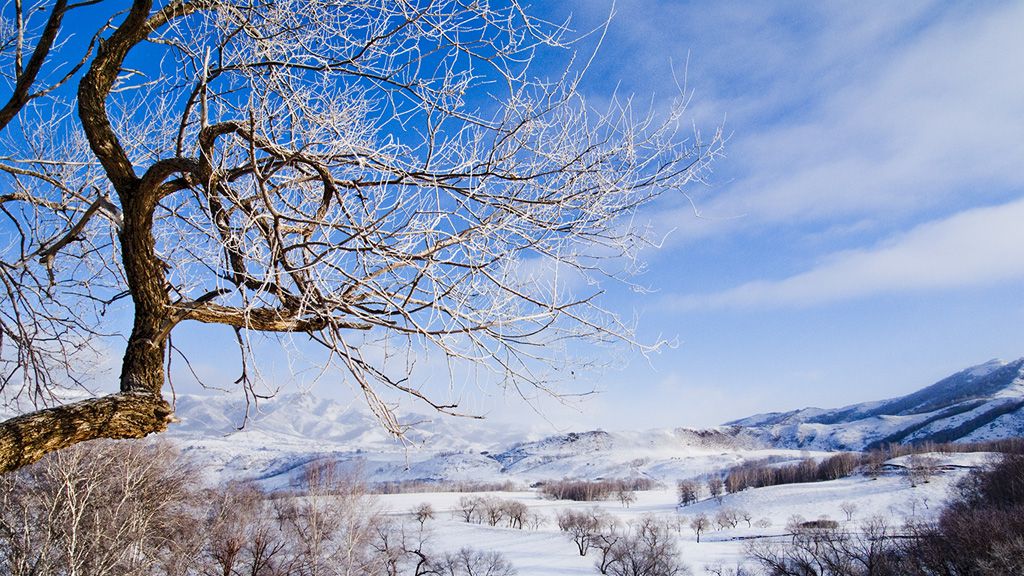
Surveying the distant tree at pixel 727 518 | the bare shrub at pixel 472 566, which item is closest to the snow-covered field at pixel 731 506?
the distant tree at pixel 727 518

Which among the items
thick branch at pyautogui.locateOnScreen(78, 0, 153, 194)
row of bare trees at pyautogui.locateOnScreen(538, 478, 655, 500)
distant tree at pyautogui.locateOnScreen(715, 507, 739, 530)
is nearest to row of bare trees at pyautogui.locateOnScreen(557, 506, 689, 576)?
distant tree at pyautogui.locateOnScreen(715, 507, 739, 530)

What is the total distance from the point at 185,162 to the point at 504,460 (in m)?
200

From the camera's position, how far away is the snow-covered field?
2104 inches

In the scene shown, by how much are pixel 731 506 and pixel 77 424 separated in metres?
89.8

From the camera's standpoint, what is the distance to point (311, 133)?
2.68 metres

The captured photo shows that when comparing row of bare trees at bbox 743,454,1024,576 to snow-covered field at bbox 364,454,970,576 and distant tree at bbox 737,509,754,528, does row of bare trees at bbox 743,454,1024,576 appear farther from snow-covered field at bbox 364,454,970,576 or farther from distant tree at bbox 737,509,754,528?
distant tree at bbox 737,509,754,528

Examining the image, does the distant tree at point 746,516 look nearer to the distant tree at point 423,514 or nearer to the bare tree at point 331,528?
the distant tree at point 423,514

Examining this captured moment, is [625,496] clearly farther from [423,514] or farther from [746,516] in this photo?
[423,514]

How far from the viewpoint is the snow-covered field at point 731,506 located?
53.4 metres

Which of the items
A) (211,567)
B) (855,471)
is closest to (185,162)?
(211,567)

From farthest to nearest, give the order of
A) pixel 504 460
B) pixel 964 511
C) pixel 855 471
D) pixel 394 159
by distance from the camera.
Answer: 1. pixel 504 460
2. pixel 855 471
3. pixel 964 511
4. pixel 394 159

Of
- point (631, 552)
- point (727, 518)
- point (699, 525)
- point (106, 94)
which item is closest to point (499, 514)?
point (699, 525)

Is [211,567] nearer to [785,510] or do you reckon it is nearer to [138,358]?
[138,358]

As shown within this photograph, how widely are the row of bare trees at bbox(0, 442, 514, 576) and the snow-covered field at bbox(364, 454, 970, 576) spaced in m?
11.0
